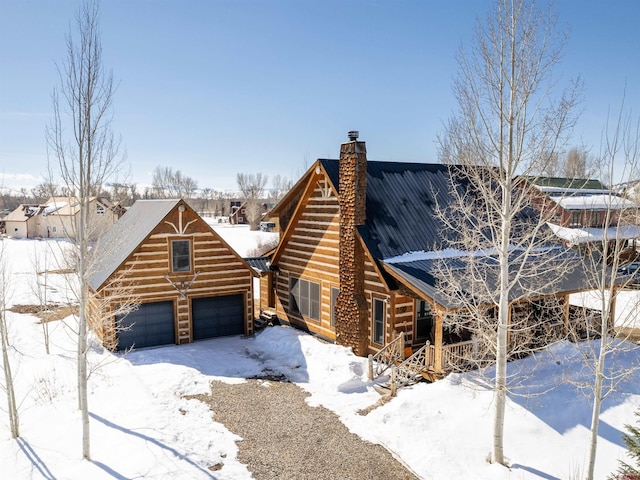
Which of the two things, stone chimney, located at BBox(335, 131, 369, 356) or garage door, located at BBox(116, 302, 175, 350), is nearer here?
stone chimney, located at BBox(335, 131, 369, 356)

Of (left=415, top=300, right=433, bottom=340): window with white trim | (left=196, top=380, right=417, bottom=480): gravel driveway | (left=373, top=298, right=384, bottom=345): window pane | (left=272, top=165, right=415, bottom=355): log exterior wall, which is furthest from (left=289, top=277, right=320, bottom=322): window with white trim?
(left=196, top=380, right=417, bottom=480): gravel driveway

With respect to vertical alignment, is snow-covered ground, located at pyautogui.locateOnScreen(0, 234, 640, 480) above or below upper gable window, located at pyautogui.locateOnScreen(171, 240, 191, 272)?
below

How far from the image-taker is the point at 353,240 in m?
16.4

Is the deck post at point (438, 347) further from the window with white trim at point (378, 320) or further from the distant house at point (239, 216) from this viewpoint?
the distant house at point (239, 216)

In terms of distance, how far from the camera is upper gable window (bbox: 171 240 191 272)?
18812 millimetres

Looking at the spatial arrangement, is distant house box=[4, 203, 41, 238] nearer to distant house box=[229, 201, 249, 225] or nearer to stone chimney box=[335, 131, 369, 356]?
distant house box=[229, 201, 249, 225]

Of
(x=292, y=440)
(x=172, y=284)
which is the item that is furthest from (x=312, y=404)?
(x=172, y=284)

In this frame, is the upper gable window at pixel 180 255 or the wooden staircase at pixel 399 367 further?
the upper gable window at pixel 180 255

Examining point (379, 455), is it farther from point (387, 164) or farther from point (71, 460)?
point (387, 164)

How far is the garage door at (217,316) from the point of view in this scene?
19.5m

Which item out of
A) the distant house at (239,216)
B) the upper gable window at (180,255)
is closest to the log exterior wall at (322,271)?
the upper gable window at (180,255)

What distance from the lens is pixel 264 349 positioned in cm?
1852

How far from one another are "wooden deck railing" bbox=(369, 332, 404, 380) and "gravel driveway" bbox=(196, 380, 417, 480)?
2411mm

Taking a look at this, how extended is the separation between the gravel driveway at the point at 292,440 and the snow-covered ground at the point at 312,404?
37 cm
